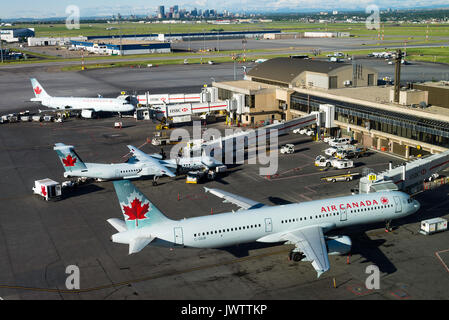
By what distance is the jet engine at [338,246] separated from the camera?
46.4 m

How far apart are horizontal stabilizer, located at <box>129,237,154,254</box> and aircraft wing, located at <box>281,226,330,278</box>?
14.0 m

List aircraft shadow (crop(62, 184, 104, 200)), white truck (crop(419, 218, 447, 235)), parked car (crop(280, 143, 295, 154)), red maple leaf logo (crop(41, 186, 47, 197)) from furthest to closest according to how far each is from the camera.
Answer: parked car (crop(280, 143, 295, 154)), aircraft shadow (crop(62, 184, 104, 200)), red maple leaf logo (crop(41, 186, 47, 197)), white truck (crop(419, 218, 447, 235))

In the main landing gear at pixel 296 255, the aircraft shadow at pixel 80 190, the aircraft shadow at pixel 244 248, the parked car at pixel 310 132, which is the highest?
the parked car at pixel 310 132

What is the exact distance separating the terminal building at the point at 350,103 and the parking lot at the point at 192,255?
54.5ft

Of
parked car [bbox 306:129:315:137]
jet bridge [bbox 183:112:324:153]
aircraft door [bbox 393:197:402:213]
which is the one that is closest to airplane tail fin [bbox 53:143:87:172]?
jet bridge [bbox 183:112:324:153]

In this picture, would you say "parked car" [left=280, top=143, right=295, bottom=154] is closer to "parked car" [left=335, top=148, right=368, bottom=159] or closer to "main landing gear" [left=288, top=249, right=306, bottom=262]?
"parked car" [left=335, top=148, right=368, bottom=159]

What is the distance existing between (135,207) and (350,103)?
6715 cm

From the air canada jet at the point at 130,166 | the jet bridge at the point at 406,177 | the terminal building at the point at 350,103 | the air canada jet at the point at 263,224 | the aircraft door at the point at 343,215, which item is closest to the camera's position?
the air canada jet at the point at 263,224

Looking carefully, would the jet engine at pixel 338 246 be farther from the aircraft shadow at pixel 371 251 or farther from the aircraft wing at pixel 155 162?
the aircraft wing at pixel 155 162

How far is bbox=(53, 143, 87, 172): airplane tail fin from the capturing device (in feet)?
223

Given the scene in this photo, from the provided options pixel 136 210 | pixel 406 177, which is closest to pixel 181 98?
pixel 406 177

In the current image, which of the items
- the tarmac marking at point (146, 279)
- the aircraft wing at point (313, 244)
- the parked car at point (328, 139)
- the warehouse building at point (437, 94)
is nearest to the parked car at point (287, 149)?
the parked car at point (328, 139)

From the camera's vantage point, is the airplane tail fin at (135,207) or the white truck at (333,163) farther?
the white truck at (333,163)

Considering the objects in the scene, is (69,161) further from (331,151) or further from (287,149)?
(331,151)
